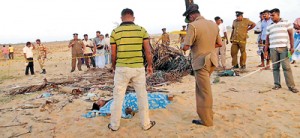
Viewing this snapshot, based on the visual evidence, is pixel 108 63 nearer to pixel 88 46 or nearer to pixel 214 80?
pixel 88 46

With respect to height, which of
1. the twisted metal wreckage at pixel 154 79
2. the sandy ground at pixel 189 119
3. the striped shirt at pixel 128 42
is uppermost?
the striped shirt at pixel 128 42

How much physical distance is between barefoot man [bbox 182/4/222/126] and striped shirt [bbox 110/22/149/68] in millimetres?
691

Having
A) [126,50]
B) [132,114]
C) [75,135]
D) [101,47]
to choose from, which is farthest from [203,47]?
[101,47]

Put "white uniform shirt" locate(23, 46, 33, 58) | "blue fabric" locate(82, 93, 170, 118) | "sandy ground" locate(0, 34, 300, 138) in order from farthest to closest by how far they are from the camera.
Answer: "white uniform shirt" locate(23, 46, 33, 58)
"blue fabric" locate(82, 93, 170, 118)
"sandy ground" locate(0, 34, 300, 138)

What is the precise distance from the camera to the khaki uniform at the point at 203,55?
408cm

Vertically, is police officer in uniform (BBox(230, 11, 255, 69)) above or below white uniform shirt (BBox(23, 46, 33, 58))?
above

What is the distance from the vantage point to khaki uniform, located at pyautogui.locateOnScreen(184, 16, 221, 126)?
13.4 ft

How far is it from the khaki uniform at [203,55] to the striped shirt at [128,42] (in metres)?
0.70

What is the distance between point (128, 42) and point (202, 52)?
111 centimetres

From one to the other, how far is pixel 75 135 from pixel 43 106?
186 centimetres

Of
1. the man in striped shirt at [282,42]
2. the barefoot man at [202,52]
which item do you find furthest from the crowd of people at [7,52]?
the barefoot man at [202,52]

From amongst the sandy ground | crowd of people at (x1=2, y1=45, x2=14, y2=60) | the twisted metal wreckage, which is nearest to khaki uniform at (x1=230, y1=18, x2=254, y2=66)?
the twisted metal wreckage

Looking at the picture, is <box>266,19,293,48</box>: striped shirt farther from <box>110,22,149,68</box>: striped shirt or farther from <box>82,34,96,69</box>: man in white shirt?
<box>82,34,96,69</box>: man in white shirt

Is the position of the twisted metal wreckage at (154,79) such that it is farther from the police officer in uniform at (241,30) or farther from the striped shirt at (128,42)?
the striped shirt at (128,42)
